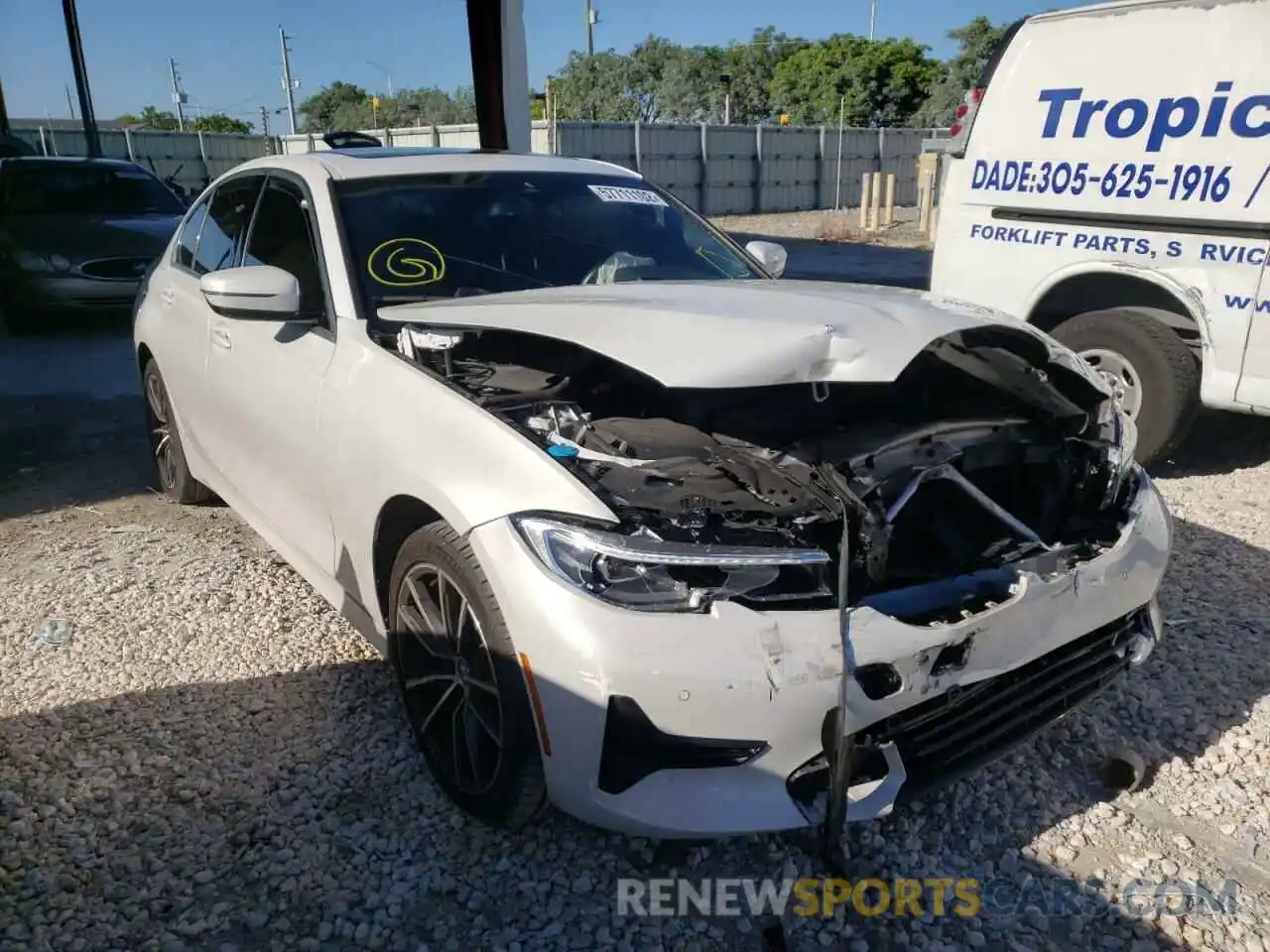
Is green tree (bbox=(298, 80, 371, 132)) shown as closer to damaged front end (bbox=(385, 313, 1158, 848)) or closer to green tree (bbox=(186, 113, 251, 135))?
green tree (bbox=(186, 113, 251, 135))

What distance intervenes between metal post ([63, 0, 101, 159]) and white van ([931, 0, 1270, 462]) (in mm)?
18773

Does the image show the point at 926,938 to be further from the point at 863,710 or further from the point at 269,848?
the point at 269,848

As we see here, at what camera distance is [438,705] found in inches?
101

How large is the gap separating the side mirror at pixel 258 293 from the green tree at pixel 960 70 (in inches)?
1682

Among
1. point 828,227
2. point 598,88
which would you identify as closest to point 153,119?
point 598,88

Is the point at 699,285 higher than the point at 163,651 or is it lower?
higher

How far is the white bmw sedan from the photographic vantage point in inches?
80.0

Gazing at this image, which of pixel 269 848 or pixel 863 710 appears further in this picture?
pixel 269 848

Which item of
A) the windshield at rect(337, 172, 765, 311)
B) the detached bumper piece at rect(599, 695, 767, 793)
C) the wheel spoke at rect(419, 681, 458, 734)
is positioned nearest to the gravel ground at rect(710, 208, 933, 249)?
the windshield at rect(337, 172, 765, 311)

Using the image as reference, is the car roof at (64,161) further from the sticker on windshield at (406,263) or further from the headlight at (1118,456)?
the headlight at (1118,456)

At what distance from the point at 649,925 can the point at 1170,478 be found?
4.20m

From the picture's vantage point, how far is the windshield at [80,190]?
9.81 metres

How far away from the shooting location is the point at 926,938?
7.18 feet

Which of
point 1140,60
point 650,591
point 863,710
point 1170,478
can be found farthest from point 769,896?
point 1140,60
